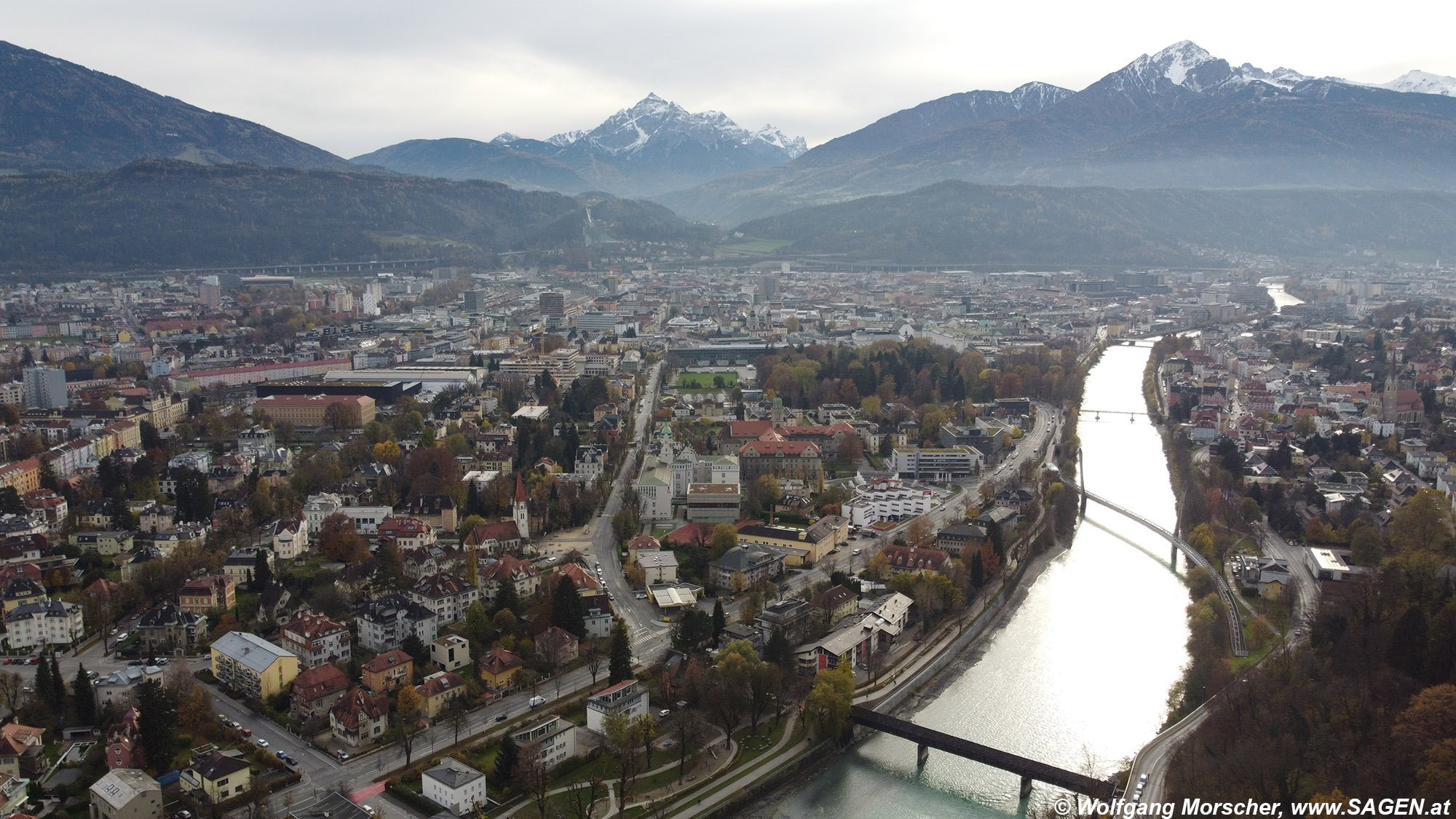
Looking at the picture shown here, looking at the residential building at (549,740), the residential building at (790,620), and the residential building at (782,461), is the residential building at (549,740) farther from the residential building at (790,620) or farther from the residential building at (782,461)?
the residential building at (782,461)

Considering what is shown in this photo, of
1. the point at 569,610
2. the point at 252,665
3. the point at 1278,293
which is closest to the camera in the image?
the point at 252,665

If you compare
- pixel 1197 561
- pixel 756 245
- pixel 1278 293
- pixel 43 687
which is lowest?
pixel 1197 561

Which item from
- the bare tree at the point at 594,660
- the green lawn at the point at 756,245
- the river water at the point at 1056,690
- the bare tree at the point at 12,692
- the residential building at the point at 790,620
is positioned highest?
the green lawn at the point at 756,245

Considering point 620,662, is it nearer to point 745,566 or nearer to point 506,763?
point 506,763

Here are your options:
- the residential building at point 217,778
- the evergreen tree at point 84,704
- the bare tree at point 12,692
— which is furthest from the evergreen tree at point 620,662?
the bare tree at point 12,692

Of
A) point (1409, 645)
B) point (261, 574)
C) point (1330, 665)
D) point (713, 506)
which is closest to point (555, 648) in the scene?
point (261, 574)

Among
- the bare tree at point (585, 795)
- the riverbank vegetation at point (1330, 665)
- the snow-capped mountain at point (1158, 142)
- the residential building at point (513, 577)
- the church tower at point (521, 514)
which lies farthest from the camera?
the snow-capped mountain at point (1158, 142)

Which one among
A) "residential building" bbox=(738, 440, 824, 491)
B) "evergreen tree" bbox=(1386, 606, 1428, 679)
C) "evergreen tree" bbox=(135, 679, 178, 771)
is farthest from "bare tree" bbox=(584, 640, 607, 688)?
"residential building" bbox=(738, 440, 824, 491)
